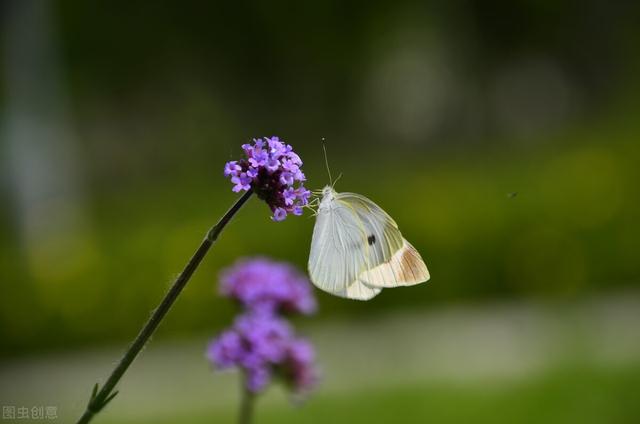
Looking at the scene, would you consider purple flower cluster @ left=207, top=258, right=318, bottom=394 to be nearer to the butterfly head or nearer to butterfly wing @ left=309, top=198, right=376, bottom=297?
butterfly wing @ left=309, top=198, right=376, bottom=297

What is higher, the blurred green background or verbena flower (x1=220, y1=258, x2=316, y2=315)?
the blurred green background

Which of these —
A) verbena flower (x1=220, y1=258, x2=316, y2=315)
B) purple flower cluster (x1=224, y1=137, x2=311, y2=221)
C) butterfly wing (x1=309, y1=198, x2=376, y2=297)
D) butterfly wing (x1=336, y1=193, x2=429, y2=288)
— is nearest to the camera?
purple flower cluster (x1=224, y1=137, x2=311, y2=221)

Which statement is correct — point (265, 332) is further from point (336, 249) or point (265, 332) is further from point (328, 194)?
point (328, 194)

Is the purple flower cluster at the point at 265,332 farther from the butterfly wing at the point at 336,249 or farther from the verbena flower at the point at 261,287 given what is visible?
the butterfly wing at the point at 336,249

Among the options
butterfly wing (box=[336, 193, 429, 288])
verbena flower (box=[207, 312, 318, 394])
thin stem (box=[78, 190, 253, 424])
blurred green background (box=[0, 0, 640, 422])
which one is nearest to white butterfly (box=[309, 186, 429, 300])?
butterfly wing (box=[336, 193, 429, 288])

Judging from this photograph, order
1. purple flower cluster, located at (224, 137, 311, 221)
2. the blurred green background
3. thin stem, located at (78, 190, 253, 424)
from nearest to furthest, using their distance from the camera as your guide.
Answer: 1. thin stem, located at (78, 190, 253, 424)
2. purple flower cluster, located at (224, 137, 311, 221)
3. the blurred green background

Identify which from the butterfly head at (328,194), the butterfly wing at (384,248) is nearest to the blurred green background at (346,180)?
the butterfly wing at (384,248)

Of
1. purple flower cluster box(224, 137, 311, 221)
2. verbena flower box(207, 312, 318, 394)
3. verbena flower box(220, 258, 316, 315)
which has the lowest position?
verbena flower box(207, 312, 318, 394)

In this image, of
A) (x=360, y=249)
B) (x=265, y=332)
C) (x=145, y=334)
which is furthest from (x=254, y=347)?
(x=145, y=334)
